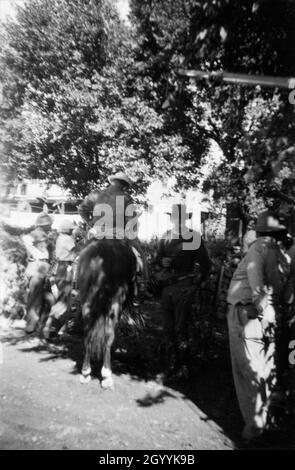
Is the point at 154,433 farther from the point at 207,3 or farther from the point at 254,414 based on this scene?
the point at 207,3

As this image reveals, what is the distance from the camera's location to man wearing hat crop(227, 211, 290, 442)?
10.6ft

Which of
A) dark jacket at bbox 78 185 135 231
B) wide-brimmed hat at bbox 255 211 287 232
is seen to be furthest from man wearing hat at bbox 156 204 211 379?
wide-brimmed hat at bbox 255 211 287 232

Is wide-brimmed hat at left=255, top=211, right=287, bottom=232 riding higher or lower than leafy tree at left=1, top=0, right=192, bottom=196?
lower

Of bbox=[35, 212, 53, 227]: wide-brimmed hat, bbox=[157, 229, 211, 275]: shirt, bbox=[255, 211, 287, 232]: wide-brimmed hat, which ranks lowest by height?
bbox=[157, 229, 211, 275]: shirt

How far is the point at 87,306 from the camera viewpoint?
14.5 ft

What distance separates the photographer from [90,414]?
359cm

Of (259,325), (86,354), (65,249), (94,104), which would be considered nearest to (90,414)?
(86,354)

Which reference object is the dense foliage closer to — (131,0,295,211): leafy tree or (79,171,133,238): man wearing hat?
(131,0,295,211): leafy tree

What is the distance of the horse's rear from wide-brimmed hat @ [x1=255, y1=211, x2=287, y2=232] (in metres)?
1.70

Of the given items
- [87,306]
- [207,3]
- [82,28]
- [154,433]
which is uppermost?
[82,28]

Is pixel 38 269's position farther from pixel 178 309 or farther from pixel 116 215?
pixel 178 309

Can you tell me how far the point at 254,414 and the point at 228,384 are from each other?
4.08 ft
